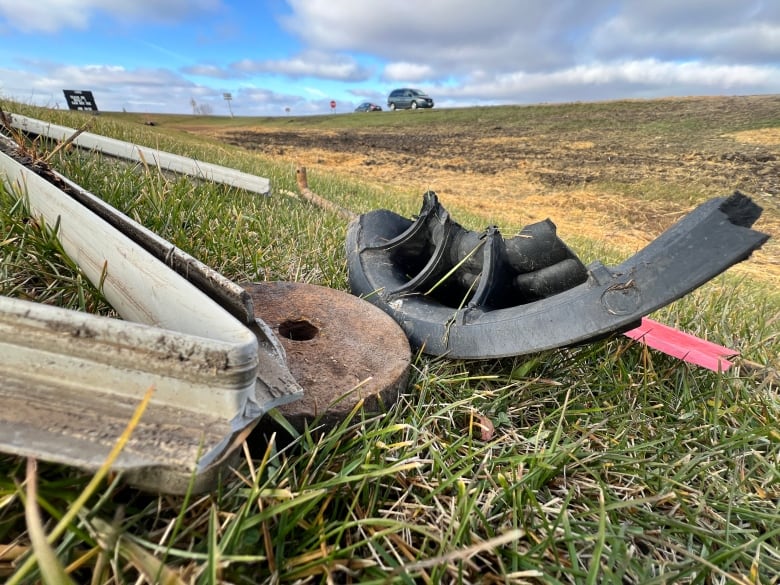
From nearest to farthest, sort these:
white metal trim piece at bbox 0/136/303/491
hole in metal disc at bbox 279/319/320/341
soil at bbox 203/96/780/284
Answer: white metal trim piece at bbox 0/136/303/491 < hole in metal disc at bbox 279/319/320/341 < soil at bbox 203/96/780/284

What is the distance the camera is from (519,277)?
180 centimetres

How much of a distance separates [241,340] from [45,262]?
1.23m

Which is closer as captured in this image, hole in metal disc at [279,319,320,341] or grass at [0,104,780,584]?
grass at [0,104,780,584]

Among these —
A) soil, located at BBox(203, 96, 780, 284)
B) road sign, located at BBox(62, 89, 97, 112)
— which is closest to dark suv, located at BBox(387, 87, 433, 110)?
soil, located at BBox(203, 96, 780, 284)

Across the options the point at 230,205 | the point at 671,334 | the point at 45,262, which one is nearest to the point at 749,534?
the point at 671,334

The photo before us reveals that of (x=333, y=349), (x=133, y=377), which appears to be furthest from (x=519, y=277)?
(x=133, y=377)

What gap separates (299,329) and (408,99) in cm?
4637

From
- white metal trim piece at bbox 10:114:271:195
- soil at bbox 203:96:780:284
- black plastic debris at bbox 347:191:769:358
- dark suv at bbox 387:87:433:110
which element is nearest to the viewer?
black plastic debris at bbox 347:191:769:358

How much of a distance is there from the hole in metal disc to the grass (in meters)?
0.41

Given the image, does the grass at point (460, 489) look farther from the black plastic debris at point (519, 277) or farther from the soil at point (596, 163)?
the soil at point (596, 163)

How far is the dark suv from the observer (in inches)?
1704

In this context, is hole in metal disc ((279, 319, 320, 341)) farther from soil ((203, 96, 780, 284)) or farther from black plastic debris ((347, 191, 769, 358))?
soil ((203, 96, 780, 284))

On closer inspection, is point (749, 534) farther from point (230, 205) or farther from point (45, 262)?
point (230, 205)

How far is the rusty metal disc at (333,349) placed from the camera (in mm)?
1239
